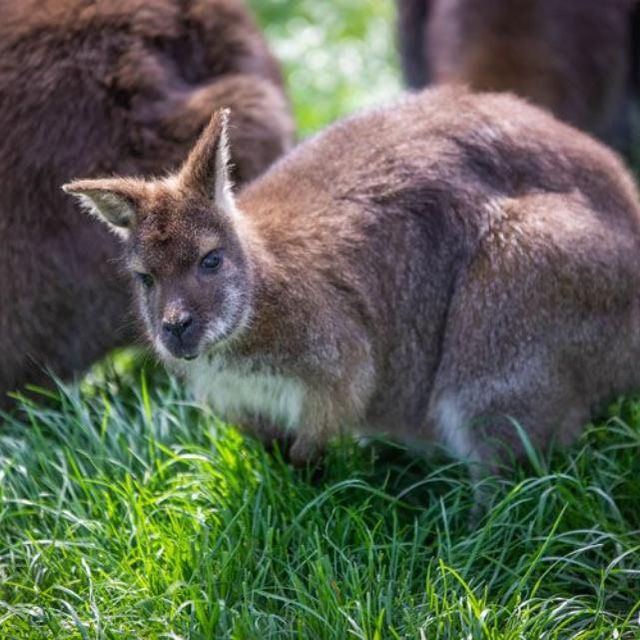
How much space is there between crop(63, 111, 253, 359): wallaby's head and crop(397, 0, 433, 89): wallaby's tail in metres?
3.67

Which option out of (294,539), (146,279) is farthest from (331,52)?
(294,539)

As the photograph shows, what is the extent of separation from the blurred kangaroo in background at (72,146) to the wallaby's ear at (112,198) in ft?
3.60

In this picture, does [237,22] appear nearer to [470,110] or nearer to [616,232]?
[470,110]

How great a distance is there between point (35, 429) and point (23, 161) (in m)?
1.18

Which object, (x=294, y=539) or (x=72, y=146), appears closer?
(x=294, y=539)

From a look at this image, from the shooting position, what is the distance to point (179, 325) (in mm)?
4676

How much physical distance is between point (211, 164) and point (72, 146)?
1.41m

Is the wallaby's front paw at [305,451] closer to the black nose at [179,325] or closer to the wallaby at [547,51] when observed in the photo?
the black nose at [179,325]

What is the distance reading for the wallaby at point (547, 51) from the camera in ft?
23.5

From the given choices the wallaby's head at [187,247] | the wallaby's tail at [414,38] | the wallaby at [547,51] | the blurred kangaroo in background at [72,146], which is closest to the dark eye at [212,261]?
the wallaby's head at [187,247]

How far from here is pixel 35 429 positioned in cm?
563

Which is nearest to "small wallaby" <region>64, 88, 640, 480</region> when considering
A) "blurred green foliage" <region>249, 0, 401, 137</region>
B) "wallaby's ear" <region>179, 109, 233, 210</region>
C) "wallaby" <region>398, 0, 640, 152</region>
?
"wallaby's ear" <region>179, 109, 233, 210</region>

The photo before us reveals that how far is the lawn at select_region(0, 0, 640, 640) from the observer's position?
14.8 ft

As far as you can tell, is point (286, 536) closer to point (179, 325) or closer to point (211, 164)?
point (179, 325)
